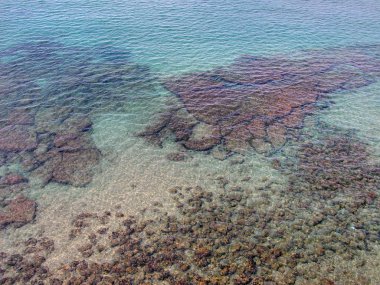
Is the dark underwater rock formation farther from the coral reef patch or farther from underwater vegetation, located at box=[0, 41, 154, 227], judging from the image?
underwater vegetation, located at box=[0, 41, 154, 227]

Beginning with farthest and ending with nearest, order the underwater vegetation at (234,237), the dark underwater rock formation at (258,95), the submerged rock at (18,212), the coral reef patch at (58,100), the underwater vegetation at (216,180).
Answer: the dark underwater rock formation at (258,95), the coral reef patch at (58,100), the submerged rock at (18,212), the underwater vegetation at (216,180), the underwater vegetation at (234,237)

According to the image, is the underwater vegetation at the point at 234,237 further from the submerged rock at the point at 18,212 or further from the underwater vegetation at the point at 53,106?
the underwater vegetation at the point at 53,106

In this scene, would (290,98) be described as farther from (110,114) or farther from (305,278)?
(305,278)

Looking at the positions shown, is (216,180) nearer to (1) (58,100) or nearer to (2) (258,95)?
(2) (258,95)

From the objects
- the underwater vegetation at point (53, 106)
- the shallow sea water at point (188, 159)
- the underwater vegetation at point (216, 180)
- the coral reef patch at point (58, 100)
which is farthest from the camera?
the coral reef patch at point (58, 100)

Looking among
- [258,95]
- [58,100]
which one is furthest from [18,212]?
[258,95]

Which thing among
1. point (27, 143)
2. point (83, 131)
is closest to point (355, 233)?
point (83, 131)

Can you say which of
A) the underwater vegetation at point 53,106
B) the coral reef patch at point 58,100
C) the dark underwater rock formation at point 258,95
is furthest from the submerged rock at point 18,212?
the dark underwater rock formation at point 258,95
